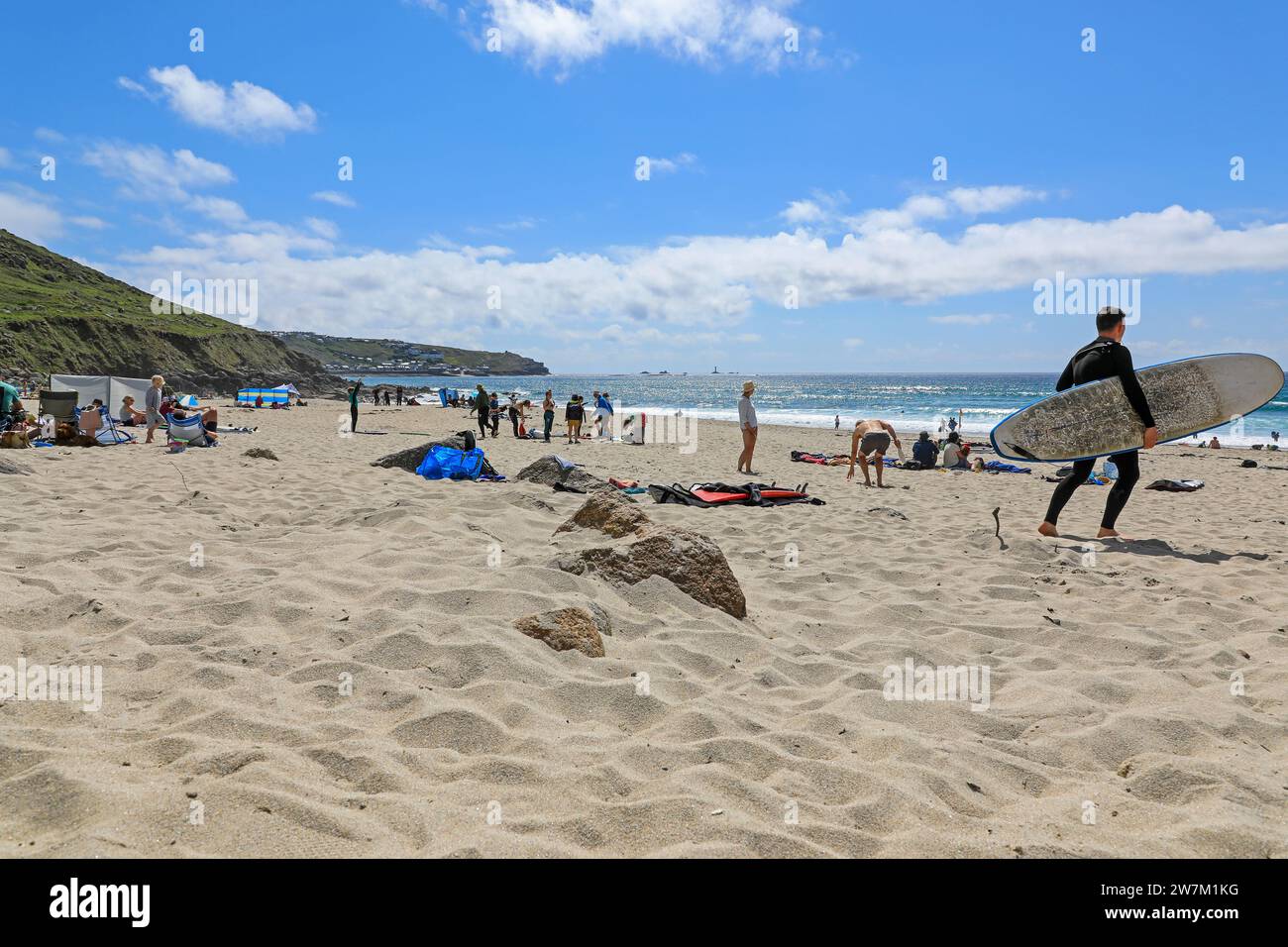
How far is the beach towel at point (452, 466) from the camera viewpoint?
9.98m

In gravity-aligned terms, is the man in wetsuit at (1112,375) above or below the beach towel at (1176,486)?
above

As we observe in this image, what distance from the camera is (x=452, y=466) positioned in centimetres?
1010

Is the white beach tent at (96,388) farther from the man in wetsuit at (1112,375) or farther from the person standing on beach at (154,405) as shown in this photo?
the man in wetsuit at (1112,375)

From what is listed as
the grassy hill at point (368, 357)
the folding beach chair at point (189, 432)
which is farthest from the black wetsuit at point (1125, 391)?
the grassy hill at point (368, 357)

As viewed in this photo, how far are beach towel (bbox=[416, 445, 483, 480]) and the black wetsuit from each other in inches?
273

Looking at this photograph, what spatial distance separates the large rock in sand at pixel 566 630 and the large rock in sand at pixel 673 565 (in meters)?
0.90

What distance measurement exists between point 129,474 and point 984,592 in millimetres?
8988

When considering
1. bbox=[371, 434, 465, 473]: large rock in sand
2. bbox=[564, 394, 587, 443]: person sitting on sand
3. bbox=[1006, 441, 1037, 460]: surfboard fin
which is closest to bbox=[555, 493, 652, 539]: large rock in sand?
bbox=[1006, 441, 1037, 460]: surfboard fin

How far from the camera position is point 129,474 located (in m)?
8.45

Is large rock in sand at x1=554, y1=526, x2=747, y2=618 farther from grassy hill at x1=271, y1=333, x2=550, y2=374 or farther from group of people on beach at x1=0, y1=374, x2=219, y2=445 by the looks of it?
grassy hill at x1=271, y1=333, x2=550, y2=374

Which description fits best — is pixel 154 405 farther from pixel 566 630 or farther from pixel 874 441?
pixel 566 630

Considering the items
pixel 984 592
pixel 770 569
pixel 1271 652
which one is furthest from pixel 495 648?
pixel 1271 652

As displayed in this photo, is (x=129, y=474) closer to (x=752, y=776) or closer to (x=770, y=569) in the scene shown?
(x=770, y=569)

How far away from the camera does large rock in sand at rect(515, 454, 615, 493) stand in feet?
30.0
